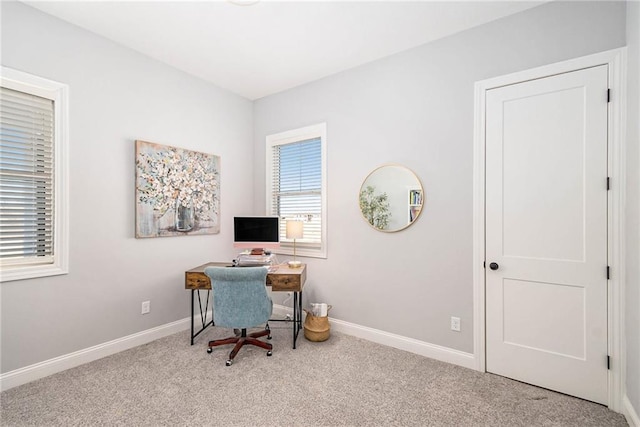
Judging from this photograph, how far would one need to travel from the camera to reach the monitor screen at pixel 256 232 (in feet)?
10.6

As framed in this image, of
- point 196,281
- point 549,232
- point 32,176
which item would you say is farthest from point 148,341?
point 549,232

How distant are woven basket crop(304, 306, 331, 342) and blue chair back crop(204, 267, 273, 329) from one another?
60 cm

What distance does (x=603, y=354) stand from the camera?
75.8 inches

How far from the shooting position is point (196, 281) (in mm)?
2820

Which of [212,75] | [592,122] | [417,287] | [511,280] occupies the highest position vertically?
[212,75]

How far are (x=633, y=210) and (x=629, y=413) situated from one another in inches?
49.0

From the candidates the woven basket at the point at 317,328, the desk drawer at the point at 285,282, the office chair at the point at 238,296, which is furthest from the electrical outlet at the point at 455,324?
the office chair at the point at 238,296

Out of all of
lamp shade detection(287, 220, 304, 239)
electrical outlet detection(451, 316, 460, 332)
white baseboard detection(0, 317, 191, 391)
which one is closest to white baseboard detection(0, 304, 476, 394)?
white baseboard detection(0, 317, 191, 391)

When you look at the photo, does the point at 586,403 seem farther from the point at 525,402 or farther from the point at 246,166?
the point at 246,166

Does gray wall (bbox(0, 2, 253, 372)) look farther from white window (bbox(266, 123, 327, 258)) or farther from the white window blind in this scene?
white window (bbox(266, 123, 327, 258))

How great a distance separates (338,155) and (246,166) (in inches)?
54.3

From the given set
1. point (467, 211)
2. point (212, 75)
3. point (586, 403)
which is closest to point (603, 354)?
point (586, 403)

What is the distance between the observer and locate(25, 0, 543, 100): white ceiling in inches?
85.7

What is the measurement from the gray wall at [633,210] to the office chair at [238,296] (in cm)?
245
